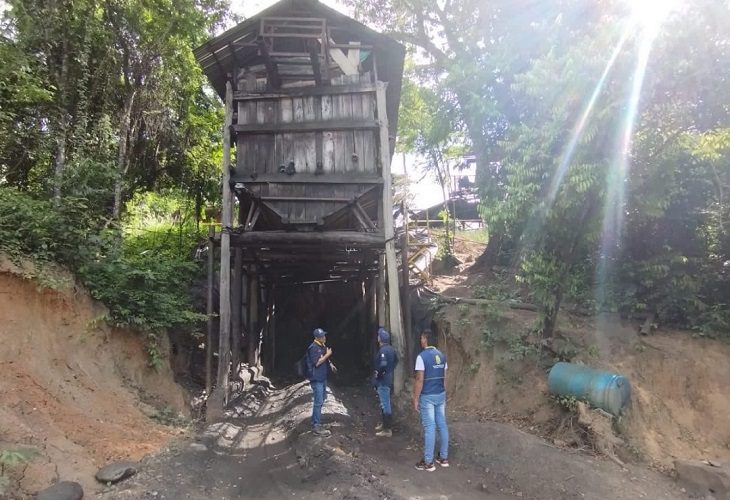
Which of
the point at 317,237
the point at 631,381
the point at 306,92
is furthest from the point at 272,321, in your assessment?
the point at 631,381

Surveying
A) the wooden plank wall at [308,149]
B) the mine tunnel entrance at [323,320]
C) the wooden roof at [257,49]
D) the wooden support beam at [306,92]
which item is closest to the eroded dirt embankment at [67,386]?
the wooden plank wall at [308,149]

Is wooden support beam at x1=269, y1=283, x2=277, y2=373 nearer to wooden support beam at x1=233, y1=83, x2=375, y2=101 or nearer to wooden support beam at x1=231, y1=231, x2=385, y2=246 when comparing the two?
wooden support beam at x1=231, y1=231, x2=385, y2=246

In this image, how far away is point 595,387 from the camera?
6824 mm

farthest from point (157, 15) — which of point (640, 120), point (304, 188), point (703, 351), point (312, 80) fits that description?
point (703, 351)

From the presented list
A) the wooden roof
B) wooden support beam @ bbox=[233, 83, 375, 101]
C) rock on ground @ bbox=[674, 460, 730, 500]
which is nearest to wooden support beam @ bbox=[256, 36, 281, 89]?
wooden support beam @ bbox=[233, 83, 375, 101]

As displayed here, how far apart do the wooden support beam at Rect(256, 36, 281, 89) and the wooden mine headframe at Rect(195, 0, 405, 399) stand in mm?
22

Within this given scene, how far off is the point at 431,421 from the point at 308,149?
674cm

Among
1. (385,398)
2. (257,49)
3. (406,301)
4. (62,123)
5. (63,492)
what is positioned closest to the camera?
(63,492)

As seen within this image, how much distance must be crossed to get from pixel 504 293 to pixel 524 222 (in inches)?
115

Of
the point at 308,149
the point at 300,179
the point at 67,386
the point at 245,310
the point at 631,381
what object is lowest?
the point at 631,381

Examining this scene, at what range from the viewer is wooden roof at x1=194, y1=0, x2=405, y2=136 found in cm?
1053

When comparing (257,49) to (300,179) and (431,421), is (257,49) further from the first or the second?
(431,421)

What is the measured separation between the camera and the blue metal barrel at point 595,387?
22.1 ft

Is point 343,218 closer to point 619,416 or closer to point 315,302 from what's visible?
point 619,416
